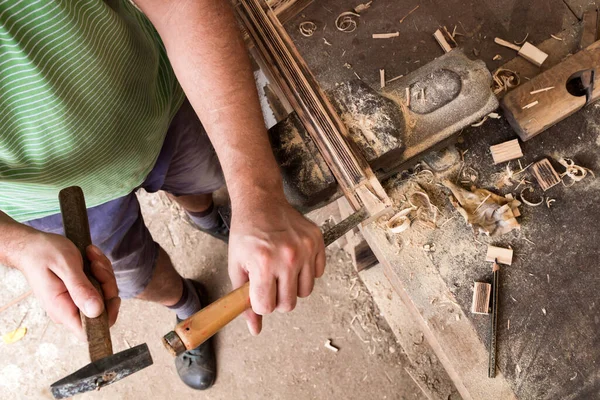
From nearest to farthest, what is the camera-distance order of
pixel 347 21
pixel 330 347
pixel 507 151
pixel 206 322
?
pixel 206 322, pixel 507 151, pixel 347 21, pixel 330 347

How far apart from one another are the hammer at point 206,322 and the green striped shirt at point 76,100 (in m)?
0.65

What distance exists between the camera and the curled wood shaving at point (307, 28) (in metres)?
2.00

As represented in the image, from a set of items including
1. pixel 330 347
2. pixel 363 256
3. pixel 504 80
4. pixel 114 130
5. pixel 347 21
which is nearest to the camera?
pixel 114 130

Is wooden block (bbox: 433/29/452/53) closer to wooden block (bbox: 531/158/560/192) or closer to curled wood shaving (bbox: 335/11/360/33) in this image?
curled wood shaving (bbox: 335/11/360/33)

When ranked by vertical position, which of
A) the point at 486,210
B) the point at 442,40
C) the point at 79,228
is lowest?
the point at 486,210

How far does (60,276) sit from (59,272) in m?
0.01

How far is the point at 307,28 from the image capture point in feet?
6.60

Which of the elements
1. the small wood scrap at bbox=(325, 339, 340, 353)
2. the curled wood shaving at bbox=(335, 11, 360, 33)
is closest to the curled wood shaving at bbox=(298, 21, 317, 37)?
the curled wood shaving at bbox=(335, 11, 360, 33)

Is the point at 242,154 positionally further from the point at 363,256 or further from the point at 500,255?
the point at 363,256

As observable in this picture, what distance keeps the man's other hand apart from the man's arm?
384 millimetres

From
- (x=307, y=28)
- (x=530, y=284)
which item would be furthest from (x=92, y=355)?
(x=307, y=28)

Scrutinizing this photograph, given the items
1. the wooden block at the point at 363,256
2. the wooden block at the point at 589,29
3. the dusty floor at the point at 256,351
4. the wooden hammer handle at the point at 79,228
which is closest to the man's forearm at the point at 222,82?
the wooden hammer handle at the point at 79,228

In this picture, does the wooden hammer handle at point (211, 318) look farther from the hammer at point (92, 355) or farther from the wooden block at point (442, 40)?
the wooden block at point (442, 40)

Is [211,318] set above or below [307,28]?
below
